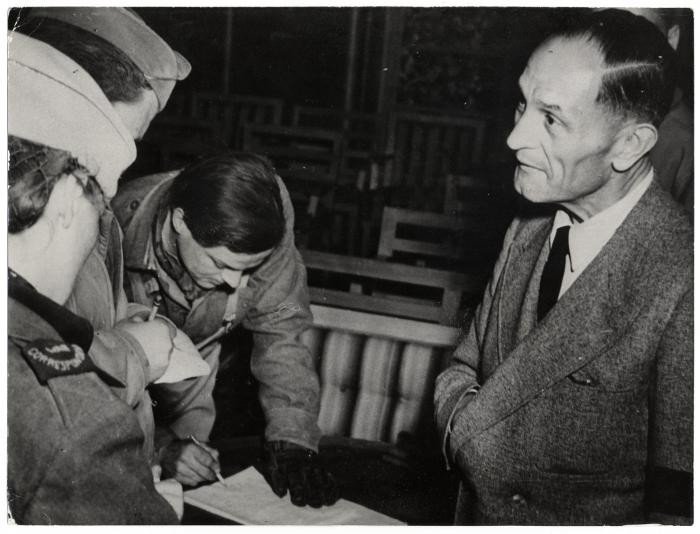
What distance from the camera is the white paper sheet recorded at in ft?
3.51

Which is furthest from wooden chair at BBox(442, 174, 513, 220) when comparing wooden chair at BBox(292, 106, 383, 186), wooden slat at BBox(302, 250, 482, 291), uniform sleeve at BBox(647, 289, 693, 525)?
wooden chair at BBox(292, 106, 383, 186)

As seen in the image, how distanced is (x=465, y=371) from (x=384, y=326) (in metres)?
0.45

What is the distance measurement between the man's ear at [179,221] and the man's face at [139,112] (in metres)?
0.14

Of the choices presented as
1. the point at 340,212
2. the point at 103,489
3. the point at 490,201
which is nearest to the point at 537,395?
the point at 490,201

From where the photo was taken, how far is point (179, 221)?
122 cm

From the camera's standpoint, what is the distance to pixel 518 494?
997 millimetres

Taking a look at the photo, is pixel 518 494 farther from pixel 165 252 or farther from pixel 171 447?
pixel 165 252

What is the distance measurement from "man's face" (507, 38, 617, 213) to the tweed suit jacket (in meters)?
0.08

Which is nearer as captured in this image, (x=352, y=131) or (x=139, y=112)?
(x=139, y=112)

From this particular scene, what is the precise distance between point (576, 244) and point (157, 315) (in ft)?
2.16

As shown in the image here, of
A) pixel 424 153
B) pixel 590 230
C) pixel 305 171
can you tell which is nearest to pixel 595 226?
pixel 590 230

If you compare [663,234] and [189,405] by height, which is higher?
[663,234]

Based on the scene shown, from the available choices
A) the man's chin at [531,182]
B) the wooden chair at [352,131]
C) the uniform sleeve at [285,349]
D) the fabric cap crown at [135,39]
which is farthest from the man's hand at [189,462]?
the wooden chair at [352,131]

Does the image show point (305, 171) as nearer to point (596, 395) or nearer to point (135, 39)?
point (135, 39)
